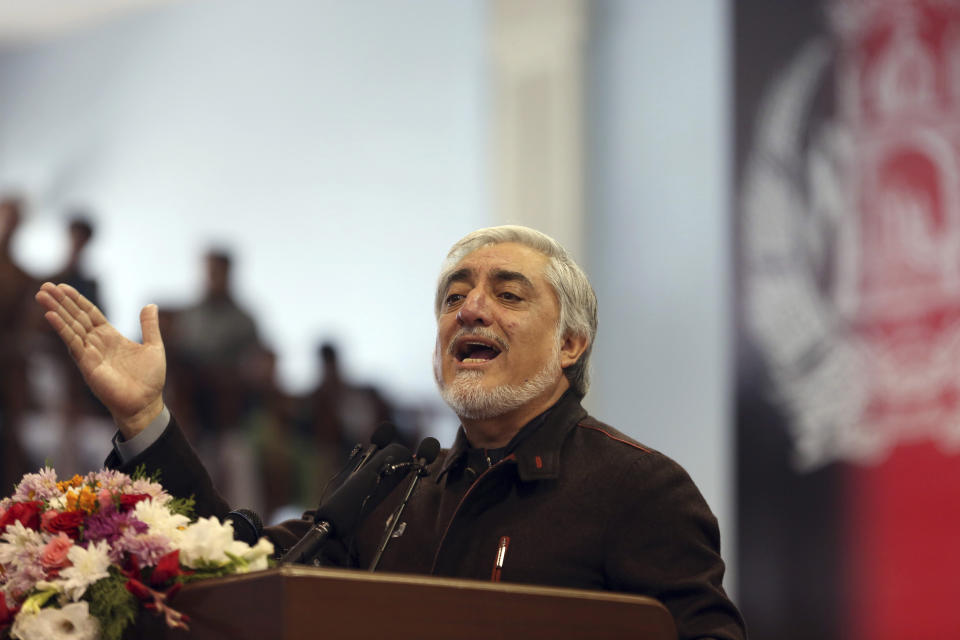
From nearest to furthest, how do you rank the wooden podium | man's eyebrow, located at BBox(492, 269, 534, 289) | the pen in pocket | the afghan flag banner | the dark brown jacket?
1. the wooden podium
2. the dark brown jacket
3. the pen in pocket
4. man's eyebrow, located at BBox(492, 269, 534, 289)
5. the afghan flag banner

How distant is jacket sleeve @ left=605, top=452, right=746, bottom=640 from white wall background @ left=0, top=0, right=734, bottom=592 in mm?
4433

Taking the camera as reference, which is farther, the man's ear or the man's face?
the man's ear

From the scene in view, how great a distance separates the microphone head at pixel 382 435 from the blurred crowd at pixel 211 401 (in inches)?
184

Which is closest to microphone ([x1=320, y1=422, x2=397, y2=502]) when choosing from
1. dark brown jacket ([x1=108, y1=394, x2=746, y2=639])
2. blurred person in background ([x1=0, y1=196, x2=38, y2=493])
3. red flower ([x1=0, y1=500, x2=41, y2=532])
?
dark brown jacket ([x1=108, y1=394, x2=746, y2=639])

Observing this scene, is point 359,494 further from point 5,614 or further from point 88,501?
point 5,614

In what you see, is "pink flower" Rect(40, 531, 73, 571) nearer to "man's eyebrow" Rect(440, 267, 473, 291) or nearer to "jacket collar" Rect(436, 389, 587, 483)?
"jacket collar" Rect(436, 389, 587, 483)

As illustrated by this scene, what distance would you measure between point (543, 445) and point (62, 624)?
3.55 feet

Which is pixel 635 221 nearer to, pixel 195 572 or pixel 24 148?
pixel 24 148

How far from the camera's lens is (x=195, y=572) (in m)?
2.00

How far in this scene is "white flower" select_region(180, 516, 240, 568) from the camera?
200 cm

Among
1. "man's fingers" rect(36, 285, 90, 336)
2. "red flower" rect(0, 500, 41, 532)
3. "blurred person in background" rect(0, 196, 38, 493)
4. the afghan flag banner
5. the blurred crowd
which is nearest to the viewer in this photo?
"red flower" rect(0, 500, 41, 532)

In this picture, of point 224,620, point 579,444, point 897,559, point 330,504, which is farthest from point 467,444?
point 897,559

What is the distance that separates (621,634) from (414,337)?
22.2 ft

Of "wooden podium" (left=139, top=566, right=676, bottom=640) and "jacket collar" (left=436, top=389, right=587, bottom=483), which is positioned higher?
"jacket collar" (left=436, top=389, right=587, bottom=483)
